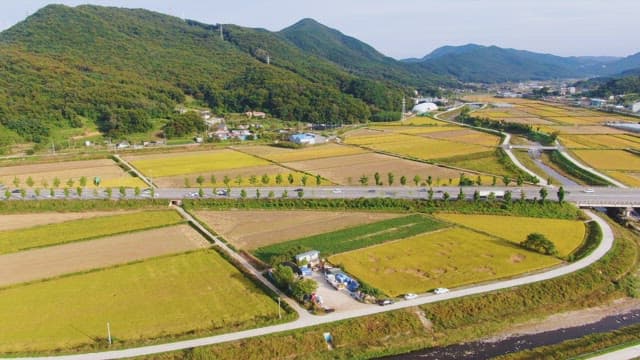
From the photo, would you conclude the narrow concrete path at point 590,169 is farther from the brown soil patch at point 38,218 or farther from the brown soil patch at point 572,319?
the brown soil patch at point 38,218

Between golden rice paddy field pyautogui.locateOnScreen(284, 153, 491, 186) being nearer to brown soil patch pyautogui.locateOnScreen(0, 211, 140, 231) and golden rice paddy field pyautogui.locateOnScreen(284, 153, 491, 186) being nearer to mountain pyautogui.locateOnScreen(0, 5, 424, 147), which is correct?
brown soil patch pyautogui.locateOnScreen(0, 211, 140, 231)

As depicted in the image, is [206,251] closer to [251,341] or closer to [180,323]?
[180,323]

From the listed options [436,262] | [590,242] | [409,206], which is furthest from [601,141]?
[436,262]

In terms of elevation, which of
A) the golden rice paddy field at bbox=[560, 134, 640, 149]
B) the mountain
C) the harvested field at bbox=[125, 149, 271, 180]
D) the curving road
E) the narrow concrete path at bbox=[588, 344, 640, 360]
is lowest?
the narrow concrete path at bbox=[588, 344, 640, 360]

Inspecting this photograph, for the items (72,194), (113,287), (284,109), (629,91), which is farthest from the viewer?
(629,91)

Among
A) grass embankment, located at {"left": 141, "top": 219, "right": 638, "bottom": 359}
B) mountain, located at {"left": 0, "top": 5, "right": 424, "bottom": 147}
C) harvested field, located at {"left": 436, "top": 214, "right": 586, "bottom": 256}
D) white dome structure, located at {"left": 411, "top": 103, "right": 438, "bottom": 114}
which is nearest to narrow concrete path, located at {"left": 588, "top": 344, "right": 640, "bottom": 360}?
grass embankment, located at {"left": 141, "top": 219, "right": 638, "bottom": 359}

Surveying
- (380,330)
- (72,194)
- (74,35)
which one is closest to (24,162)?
(72,194)

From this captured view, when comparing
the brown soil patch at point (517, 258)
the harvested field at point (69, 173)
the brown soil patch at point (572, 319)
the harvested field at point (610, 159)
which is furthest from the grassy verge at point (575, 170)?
the harvested field at point (69, 173)
